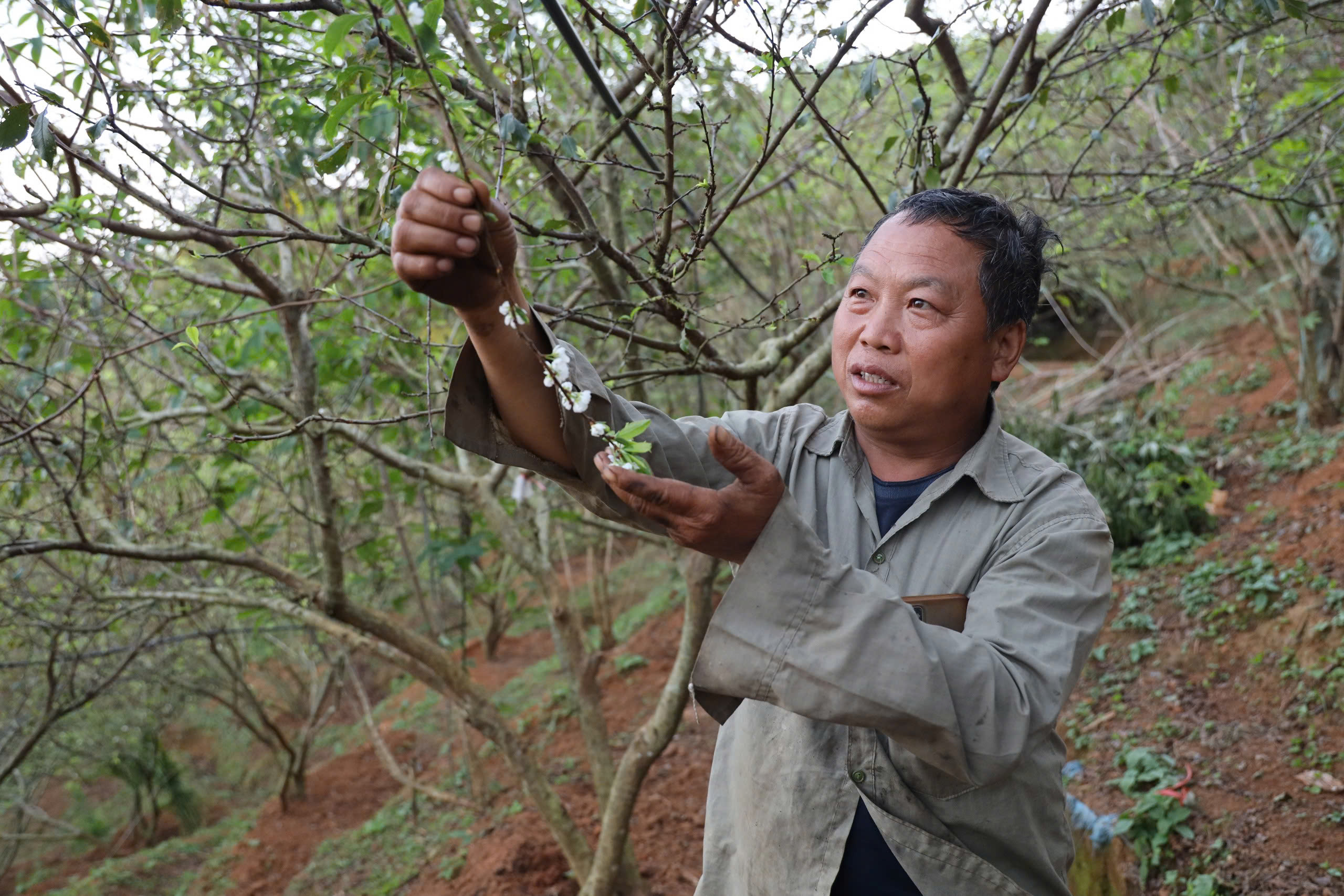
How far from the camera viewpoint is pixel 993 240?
5.42 ft

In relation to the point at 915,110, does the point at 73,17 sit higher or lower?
higher

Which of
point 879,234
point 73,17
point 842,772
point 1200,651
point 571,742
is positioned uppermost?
point 73,17

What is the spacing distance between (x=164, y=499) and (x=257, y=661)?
3528 millimetres

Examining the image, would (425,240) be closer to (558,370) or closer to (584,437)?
(558,370)

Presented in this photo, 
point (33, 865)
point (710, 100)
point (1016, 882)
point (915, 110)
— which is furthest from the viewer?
point (33, 865)

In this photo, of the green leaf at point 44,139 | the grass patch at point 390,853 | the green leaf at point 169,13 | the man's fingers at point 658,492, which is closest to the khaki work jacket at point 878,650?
the man's fingers at point 658,492

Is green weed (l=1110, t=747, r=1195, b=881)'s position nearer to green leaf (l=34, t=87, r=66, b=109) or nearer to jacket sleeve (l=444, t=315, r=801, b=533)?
jacket sleeve (l=444, t=315, r=801, b=533)

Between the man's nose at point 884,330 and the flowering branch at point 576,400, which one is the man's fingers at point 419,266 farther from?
the man's nose at point 884,330

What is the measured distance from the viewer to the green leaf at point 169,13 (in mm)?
1950

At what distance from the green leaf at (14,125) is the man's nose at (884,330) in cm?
162

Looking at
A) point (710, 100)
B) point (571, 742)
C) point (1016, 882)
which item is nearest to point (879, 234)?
point (1016, 882)

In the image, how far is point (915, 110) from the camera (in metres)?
2.54

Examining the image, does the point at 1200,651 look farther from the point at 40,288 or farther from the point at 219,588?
the point at 40,288

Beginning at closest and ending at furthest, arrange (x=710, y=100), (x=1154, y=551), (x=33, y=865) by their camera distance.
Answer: (x=710, y=100) < (x=1154, y=551) < (x=33, y=865)
